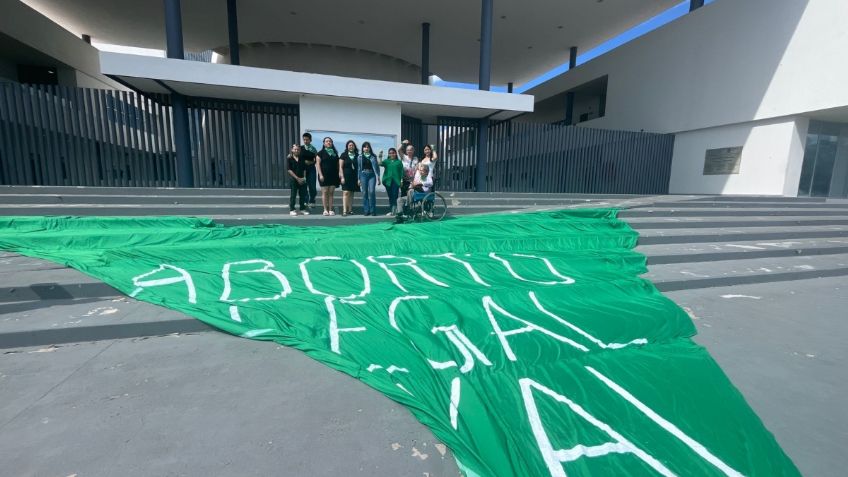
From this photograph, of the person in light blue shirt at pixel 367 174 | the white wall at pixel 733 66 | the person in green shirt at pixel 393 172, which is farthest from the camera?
the white wall at pixel 733 66

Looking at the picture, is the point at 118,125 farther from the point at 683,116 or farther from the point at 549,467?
the point at 683,116

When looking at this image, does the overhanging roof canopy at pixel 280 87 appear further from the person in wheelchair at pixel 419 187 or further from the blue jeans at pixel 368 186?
the person in wheelchair at pixel 419 187

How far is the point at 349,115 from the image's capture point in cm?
1033

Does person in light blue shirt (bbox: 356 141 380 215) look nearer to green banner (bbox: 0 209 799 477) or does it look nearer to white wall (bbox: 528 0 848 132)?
green banner (bbox: 0 209 799 477)

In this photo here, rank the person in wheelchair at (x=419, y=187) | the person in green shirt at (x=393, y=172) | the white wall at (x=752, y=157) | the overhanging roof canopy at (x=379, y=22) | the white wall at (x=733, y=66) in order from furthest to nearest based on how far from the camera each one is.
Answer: the overhanging roof canopy at (x=379, y=22), the white wall at (x=752, y=157), the white wall at (x=733, y=66), the person in green shirt at (x=393, y=172), the person in wheelchair at (x=419, y=187)

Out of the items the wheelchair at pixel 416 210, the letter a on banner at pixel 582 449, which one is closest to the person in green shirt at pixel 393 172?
the wheelchair at pixel 416 210

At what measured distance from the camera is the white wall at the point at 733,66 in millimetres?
10367

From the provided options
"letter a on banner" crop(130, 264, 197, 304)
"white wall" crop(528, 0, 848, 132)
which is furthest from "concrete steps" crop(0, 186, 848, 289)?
"white wall" crop(528, 0, 848, 132)

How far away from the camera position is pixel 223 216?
614 centimetres

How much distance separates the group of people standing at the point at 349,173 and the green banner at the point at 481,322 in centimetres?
115

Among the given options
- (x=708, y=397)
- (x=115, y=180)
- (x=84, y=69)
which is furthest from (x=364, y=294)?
(x=84, y=69)

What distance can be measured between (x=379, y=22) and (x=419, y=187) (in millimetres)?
13066

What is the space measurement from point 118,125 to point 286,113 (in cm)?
438

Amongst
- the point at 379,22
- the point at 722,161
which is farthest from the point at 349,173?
the point at 722,161
